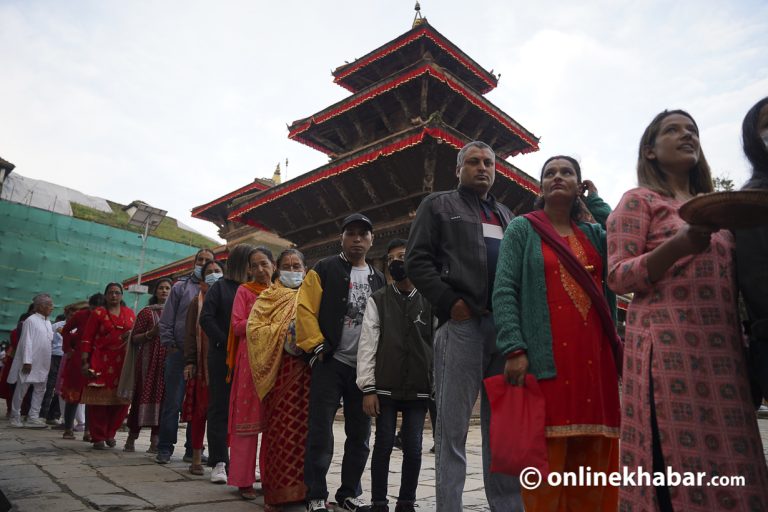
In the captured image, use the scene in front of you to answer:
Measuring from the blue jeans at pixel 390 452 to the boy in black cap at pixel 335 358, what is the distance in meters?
0.16

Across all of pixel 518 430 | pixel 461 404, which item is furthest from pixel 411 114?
pixel 518 430

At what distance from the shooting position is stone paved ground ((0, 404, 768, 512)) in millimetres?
2838

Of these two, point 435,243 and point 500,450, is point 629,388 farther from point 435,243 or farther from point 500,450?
point 435,243

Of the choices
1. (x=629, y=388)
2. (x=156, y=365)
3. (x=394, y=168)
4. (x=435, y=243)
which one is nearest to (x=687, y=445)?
(x=629, y=388)

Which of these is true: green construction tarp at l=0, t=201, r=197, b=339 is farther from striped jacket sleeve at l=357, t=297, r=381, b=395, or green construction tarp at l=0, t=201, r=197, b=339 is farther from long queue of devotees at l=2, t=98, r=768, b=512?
striped jacket sleeve at l=357, t=297, r=381, b=395

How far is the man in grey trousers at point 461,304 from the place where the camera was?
2.14 meters

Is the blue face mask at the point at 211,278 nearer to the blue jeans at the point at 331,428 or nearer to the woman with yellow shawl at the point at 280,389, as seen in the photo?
the woman with yellow shawl at the point at 280,389

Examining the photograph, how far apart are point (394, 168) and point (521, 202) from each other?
3.31 meters

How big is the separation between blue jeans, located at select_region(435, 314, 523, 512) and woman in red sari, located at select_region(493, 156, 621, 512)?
26 cm

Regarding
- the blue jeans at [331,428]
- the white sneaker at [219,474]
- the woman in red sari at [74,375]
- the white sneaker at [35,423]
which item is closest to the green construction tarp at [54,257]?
the white sneaker at [35,423]

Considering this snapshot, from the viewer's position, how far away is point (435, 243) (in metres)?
2.47

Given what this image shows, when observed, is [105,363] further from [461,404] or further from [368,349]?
[461,404]

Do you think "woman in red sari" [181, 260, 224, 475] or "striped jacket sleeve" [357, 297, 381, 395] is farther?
"woman in red sari" [181, 260, 224, 475]

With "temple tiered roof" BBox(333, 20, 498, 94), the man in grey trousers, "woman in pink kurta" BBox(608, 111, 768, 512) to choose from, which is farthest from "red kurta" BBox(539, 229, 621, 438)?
"temple tiered roof" BBox(333, 20, 498, 94)
